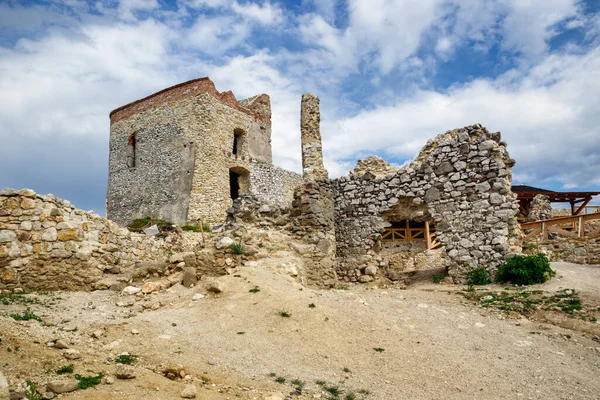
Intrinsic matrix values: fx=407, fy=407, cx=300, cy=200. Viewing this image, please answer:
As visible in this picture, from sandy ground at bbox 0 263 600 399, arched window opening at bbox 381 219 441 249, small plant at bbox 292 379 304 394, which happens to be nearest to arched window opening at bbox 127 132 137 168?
arched window opening at bbox 381 219 441 249

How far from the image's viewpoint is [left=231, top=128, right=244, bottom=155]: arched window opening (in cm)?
Answer: 2367

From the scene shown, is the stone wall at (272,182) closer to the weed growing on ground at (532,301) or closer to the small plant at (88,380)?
the weed growing on ground at (532,301)

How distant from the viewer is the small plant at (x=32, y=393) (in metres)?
2.98

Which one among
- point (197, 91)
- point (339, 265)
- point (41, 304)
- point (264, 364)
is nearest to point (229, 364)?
point (264, 364)

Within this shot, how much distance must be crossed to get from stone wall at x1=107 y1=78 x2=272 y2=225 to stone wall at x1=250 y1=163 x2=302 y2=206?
47cm

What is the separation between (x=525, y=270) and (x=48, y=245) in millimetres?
9890

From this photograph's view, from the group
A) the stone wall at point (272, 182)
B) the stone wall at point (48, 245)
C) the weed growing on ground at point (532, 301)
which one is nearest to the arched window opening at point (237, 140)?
the stone wall at point (272, 182)

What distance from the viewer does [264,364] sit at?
15.8 feet

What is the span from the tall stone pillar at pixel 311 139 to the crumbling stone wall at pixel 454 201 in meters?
2.37

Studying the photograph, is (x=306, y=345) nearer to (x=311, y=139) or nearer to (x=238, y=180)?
(x=311, y=139)

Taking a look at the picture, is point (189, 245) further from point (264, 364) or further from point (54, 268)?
point (264, 364)

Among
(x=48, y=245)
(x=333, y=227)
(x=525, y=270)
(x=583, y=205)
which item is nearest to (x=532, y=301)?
(x=525, y=270)

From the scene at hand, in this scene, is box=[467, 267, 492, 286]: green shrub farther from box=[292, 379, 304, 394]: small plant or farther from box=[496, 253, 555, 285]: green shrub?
box=[292, 379, 304, 394]: small plant

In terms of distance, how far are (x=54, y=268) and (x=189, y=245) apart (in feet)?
22.3
